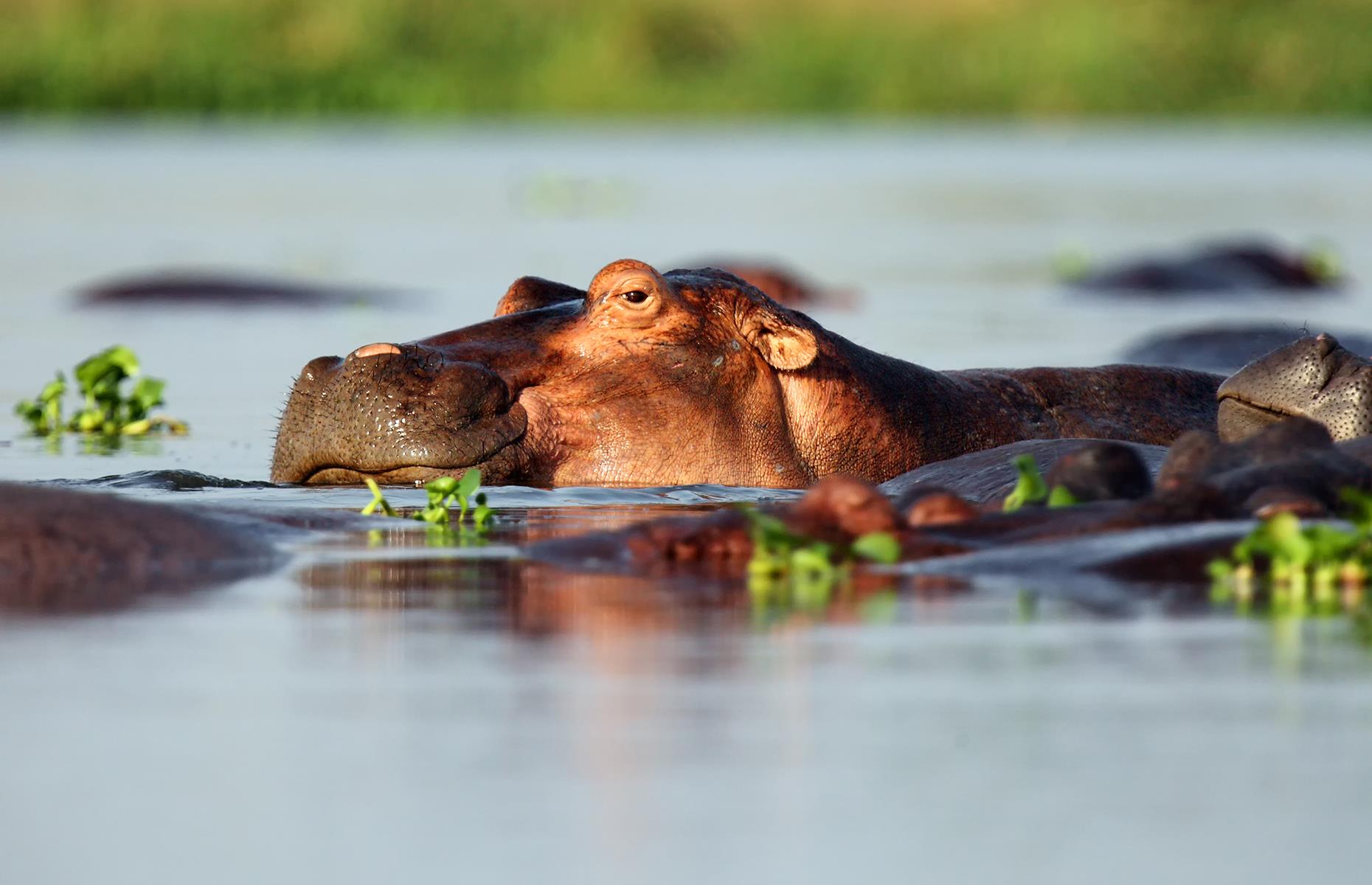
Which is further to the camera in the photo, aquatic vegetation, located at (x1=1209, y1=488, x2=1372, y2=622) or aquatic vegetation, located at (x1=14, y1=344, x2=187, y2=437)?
aquatic vegetation, located at (x1=14, y1=344, x2=187, y2=437)

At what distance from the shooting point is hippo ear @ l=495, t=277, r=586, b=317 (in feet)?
24.8

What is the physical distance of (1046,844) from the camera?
3.38m

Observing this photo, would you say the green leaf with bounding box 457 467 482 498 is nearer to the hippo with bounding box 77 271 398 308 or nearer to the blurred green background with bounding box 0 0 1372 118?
the hippo with bounding box 77 271 398 308

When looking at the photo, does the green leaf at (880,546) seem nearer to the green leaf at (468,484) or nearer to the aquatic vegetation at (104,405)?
the green leaf at (468,484)

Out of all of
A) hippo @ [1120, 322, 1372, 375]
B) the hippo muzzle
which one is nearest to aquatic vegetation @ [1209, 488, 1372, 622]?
the hippo muzzle

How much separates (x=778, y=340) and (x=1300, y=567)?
2.38 meters

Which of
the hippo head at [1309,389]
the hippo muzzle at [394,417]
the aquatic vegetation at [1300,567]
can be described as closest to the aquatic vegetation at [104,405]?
the hippo muzzle at [394,417]

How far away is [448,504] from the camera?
648cm

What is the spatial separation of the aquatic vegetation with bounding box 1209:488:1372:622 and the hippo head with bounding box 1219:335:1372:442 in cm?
124

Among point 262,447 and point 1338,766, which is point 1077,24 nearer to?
point 262,447

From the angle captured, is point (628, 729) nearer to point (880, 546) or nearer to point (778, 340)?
point (880, 546)

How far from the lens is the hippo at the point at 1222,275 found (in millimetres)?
17656

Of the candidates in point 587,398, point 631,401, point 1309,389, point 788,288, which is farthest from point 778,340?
point 788,288

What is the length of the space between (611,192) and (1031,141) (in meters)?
19.8
